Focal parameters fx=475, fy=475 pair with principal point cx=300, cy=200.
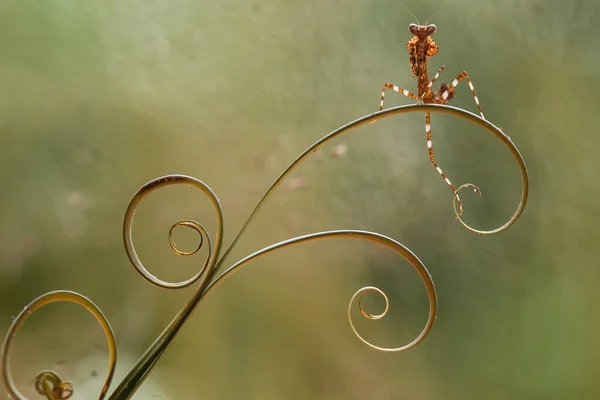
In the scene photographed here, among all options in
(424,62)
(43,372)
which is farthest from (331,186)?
(43,372)

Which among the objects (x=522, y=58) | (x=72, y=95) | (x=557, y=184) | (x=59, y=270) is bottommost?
(x=59, y=270)

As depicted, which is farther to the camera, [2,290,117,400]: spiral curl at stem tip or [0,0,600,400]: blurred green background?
[0,0,600,400]: blurred green background

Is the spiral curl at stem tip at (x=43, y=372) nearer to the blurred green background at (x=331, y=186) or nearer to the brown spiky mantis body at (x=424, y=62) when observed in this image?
the blurred green background at (x=331, y=186)

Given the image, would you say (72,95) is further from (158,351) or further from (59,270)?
(158,351)

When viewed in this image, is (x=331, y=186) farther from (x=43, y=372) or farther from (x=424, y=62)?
(x=43, y=372)

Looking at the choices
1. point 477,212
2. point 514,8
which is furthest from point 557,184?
point 514,8

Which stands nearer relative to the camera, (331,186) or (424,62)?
(424,62)

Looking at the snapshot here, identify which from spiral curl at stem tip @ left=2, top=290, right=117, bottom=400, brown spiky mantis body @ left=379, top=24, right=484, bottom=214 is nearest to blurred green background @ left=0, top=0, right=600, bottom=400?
brown spiky mantis body @ left=379, top=24, right=484, bottom=214

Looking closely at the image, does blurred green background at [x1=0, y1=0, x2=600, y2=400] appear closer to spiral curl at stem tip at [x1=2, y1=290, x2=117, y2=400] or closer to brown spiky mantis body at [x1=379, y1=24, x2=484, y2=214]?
brown spiky mantis body at [x1=379, y1=24, x2=484, y2=214]
